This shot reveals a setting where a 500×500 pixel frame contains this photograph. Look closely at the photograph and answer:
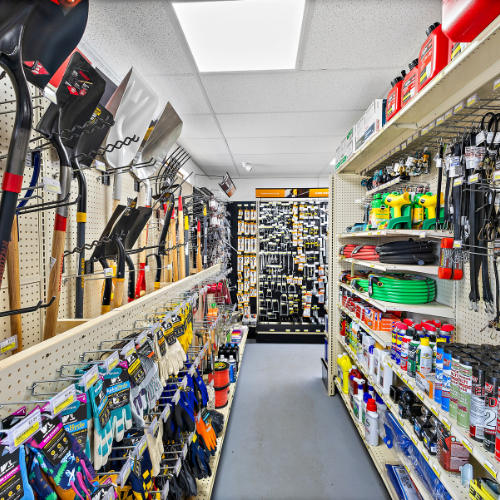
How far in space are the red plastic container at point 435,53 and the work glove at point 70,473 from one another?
91.2 inches

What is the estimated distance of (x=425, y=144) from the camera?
101 inches

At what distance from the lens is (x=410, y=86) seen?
1.99m

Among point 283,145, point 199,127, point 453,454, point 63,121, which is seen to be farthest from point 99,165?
point 283,145

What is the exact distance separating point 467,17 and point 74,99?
5.33 feet

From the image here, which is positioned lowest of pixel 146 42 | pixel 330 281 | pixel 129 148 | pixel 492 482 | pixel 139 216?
pixel 492 482

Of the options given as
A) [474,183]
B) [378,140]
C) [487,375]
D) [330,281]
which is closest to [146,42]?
[378,140]

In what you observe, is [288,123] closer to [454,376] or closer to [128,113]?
[128,113]

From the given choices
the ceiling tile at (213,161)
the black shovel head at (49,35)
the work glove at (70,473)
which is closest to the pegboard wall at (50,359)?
the work glove at (70,473)

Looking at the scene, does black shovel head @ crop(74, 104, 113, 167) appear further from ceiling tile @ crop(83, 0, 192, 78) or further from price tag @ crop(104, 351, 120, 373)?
price tag @ crop(104, 351, 120, 373)

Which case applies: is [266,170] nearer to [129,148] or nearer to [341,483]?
[129,148]

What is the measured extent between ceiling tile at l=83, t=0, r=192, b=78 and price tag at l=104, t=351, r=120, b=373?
1.85 metres

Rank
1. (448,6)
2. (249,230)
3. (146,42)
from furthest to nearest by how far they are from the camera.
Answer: (249,230) < (146,42) < (448,6)

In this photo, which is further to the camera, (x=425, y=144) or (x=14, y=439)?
(x=425, y=144)

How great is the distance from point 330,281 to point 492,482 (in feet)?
10.0
